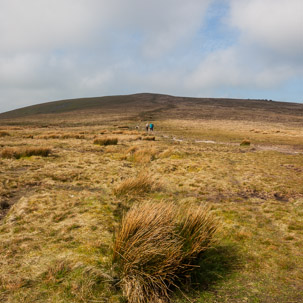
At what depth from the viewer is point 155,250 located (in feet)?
10.6

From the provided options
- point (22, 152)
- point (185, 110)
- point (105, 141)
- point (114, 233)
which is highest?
point (185, 110)

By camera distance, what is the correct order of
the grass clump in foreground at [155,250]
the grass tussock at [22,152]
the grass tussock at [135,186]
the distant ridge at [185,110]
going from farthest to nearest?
the distant ridge at [185,110] < the grass tussock at [22,152] < the grass tussock at [135,186] < the grass clump in foreground at [155,250]

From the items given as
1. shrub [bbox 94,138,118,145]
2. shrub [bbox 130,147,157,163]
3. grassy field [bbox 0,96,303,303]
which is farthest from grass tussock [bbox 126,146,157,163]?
shrub [bbox 94,138,118,145]

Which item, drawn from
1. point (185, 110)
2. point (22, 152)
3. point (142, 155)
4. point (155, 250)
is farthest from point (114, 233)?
point (185, 110)

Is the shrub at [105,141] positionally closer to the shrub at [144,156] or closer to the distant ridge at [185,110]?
the shrub at [144,156]

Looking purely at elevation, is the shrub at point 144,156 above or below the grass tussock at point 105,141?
below

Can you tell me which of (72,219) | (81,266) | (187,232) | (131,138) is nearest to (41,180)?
(72,219)

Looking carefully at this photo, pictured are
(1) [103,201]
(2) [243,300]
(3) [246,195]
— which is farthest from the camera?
(3) [246,195]

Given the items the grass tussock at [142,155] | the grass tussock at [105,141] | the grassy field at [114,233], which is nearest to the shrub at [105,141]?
the grass tussock at [105,141]

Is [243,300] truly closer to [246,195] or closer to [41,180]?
[246,195]

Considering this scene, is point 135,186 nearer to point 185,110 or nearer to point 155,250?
point 155,250

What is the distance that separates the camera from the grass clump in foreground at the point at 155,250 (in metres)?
3.04

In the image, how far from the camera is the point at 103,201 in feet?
20.7

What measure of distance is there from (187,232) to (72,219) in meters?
2.69
